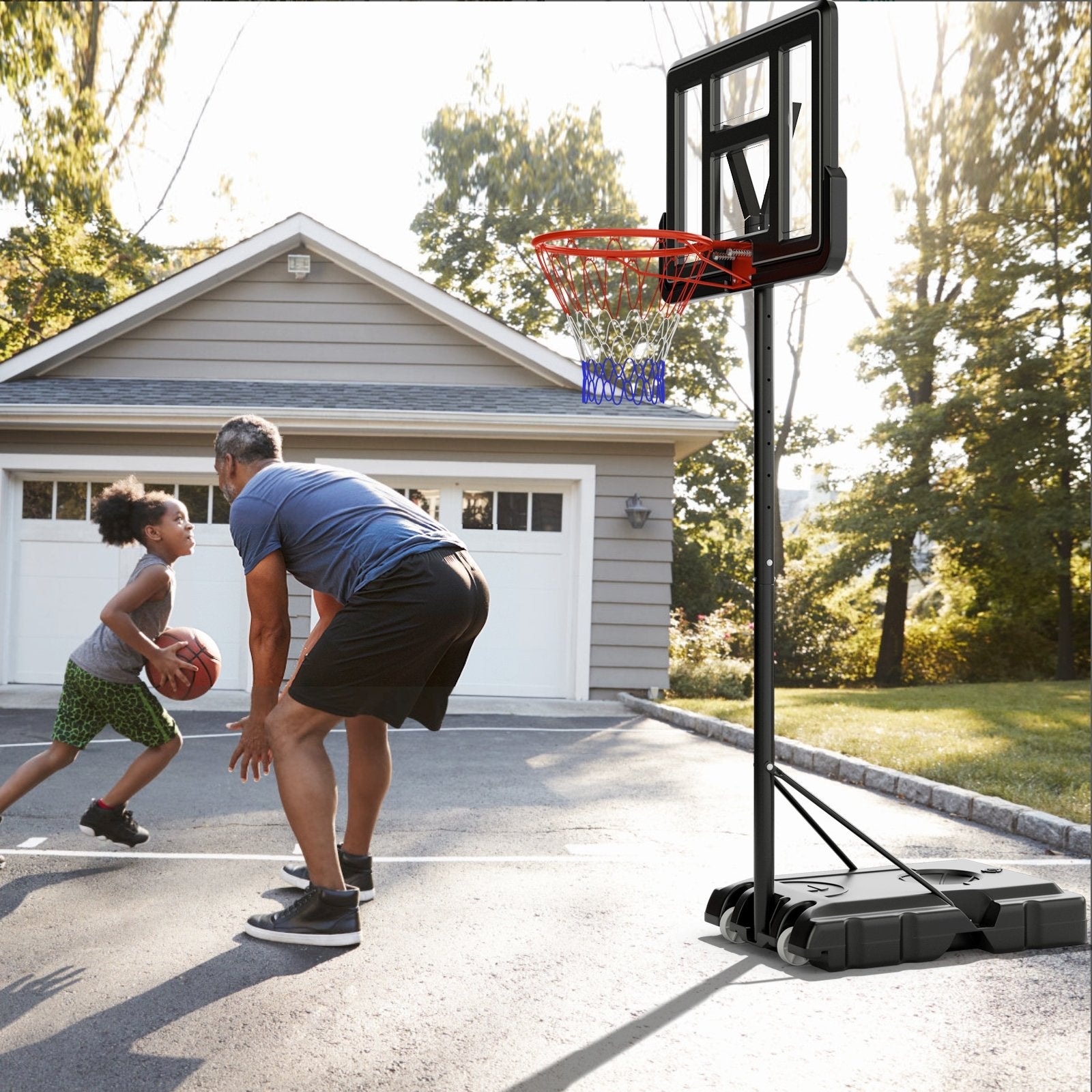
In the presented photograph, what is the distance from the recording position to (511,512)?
12422mm

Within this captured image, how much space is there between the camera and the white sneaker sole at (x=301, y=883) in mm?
4289

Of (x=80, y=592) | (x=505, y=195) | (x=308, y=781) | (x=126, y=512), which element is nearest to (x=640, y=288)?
(x=126, y=512)

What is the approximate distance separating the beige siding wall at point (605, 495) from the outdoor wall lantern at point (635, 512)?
0.29 ft

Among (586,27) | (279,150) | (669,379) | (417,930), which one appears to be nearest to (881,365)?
(669,379)

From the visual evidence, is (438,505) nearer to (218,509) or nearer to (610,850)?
(218,509)

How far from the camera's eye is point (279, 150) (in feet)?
82.6

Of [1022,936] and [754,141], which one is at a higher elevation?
[754,141]

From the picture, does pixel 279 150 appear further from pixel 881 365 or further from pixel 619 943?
pixel 619 943

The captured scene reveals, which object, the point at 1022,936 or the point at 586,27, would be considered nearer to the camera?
the point at 1022,936

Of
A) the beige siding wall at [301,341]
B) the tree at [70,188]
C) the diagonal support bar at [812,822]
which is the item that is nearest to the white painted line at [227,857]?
the diagonal support bar at [812,822]

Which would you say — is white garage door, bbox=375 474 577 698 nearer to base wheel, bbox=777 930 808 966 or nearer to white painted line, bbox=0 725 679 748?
white painted line, bbox=0 725 679 748

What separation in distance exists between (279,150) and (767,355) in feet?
77.9

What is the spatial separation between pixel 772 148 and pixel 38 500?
35.2ft

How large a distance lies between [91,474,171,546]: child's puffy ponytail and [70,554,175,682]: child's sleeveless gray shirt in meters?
0.16
